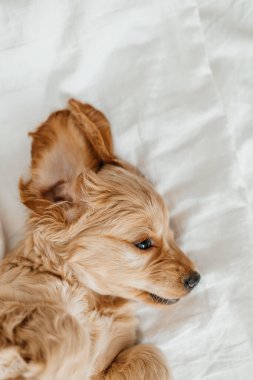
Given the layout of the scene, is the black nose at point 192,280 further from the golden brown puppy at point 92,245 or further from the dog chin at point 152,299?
the dog chin at point 152,299

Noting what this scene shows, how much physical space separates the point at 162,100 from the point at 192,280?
975mm

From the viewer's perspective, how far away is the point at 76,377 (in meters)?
2.01

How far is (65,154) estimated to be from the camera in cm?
224

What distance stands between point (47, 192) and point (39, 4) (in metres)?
1.06

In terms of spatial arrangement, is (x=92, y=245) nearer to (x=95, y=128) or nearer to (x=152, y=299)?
(x=152, y=299)

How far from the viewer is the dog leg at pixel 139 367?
225 centimetres

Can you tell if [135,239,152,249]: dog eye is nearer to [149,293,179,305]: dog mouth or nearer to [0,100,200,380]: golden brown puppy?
[0,100,200,380]: golden brown puppy

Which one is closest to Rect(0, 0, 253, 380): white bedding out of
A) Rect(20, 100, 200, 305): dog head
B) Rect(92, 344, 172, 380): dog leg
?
Rect(92, 344, 172, 380): dog leg

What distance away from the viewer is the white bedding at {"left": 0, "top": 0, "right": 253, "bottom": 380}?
247 centimetres

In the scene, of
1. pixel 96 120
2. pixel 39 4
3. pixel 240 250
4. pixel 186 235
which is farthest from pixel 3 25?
pixel 240 250

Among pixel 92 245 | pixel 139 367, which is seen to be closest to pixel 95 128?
pixel 92 245

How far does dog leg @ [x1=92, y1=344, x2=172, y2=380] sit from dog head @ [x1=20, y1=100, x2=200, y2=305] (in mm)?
257

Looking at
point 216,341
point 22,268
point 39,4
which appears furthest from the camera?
point 39,4

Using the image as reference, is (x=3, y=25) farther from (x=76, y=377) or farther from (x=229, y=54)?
(x=76, y=377)
